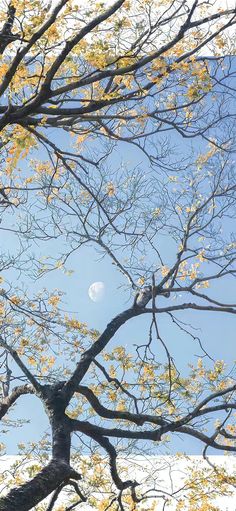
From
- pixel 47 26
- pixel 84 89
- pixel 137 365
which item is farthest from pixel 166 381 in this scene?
pixel 47 26

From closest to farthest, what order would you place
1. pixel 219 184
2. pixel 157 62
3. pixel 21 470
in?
pixel 157 62 < pixel 21 470 < pixel 219 184

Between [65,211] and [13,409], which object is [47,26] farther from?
[13,409]

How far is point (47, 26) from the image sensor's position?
181 inches

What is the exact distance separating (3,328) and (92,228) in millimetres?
1920

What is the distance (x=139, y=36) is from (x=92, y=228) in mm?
3169

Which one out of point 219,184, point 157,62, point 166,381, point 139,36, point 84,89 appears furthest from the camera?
point 219,184

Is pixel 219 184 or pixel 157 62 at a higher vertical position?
pixel 219 184

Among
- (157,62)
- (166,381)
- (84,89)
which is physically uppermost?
(84,89)

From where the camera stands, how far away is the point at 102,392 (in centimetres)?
803

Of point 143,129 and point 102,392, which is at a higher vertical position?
point 143,129

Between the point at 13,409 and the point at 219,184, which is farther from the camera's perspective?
the point at 219,184

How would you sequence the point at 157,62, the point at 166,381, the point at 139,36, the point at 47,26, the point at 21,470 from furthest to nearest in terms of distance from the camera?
the point at 21,470 → the point at 166,381 → the point at 139,36 → the point at 157,62 → the point at 47,26

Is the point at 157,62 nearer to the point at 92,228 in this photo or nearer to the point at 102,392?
the point at 92,228

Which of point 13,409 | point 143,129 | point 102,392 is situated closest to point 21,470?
point 13,409
